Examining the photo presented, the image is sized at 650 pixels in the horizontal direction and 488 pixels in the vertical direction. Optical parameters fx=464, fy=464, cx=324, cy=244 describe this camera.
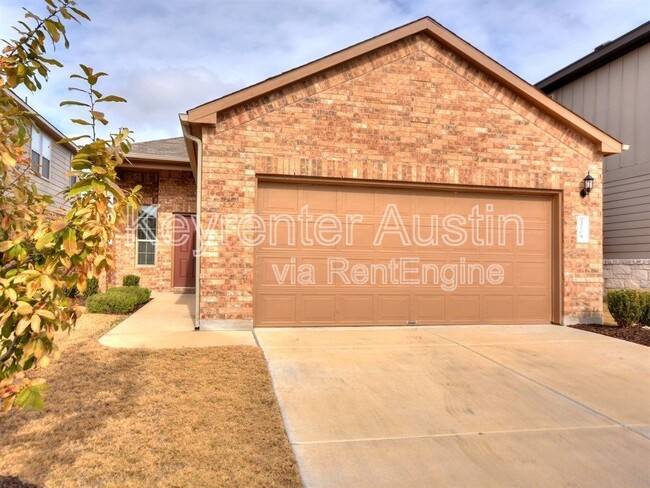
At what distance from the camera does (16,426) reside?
3789 millimetres

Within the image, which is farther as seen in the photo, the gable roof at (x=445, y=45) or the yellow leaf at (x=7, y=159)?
the gable roof at (x=445, y=45)

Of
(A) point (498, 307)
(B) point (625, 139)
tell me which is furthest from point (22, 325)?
(B) point (625, 139)

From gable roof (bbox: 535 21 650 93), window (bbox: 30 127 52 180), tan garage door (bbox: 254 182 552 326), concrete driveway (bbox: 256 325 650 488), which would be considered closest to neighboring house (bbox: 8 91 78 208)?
window (bbox: 30 127 52 180)

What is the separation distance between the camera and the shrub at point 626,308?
8438mm

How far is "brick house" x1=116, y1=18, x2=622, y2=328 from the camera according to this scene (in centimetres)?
778

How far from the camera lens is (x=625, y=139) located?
12.8 meters

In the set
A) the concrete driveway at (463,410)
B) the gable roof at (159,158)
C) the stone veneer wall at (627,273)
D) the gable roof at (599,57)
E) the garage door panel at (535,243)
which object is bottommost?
the concrete driveway at (463,410)

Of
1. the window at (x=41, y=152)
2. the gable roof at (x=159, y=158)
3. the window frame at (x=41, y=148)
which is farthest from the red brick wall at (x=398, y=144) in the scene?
the window at (x=41, y=152)

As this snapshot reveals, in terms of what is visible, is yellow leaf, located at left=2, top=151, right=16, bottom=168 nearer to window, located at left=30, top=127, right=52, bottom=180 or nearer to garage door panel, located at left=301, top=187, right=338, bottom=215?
garage door panel, located at left=301, top=187, right=338, bottom=215

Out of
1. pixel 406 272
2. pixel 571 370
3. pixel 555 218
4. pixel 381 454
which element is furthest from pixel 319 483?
pixel 555 218

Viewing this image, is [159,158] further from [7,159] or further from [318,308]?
[7,159]

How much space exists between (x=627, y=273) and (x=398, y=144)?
8.66 metres

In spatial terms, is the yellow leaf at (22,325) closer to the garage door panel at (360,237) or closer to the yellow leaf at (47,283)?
the yellow leaf at (47,283)

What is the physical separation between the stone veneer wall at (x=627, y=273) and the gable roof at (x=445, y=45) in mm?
4829
